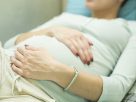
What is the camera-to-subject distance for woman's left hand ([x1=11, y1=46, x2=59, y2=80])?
110cm

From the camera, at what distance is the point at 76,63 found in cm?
123

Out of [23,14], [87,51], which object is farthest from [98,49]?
[23,14]

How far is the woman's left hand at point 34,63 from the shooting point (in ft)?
3.61

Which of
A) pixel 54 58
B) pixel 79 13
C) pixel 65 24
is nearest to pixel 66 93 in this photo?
pixel 54 58

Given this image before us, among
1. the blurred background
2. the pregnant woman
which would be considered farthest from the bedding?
the blurred background

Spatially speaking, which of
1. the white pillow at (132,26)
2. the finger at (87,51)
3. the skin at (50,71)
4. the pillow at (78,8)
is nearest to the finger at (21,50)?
the skin at (50,71)

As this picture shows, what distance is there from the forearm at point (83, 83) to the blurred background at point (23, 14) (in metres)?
0.84

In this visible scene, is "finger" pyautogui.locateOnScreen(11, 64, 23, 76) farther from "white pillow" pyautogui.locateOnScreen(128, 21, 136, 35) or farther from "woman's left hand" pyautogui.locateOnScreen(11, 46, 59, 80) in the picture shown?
"white pillow" pyautogui.locateOnScreen(128, 21, 136, 35)

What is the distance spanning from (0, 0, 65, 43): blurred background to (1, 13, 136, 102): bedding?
0.34 m

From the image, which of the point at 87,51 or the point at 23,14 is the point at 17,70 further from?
the point at 23,14

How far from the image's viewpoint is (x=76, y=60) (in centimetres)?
124

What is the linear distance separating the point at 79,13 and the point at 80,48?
0.60 metres

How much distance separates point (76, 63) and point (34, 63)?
20 centimetres

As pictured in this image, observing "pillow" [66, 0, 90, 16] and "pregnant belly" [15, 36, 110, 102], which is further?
"pillow" [66, 0, 90, 16]
